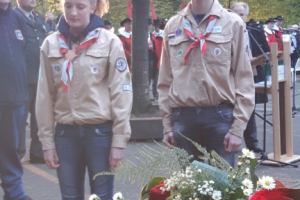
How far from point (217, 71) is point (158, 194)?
197 centimetres

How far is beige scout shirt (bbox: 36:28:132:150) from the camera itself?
3.37 meters

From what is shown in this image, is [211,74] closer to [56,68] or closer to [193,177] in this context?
[56,68]

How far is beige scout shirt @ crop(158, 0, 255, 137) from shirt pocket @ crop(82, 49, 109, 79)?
0.45 m

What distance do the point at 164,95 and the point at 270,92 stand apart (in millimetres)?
3767

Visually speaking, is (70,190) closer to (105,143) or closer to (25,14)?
(105,143)

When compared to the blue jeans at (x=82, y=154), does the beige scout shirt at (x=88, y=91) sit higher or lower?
higher

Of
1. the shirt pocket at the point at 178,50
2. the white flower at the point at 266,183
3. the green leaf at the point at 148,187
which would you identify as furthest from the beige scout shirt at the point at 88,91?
the white flower at the point at 266,183

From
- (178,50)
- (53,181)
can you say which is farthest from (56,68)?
(53,181)

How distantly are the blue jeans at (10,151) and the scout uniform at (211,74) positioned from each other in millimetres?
2387

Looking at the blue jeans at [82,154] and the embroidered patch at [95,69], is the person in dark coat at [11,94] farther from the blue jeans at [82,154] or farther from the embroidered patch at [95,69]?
the embroidered patch at [95,69]

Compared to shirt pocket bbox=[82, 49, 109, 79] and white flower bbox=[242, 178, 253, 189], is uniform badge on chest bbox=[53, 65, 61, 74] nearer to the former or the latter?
shirt pocket bbox=[82, 49, 109, 79]

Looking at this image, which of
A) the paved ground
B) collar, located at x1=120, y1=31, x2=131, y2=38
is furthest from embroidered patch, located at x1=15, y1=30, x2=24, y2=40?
collar, located at x1=120, y1=31, x2=131, y2=38

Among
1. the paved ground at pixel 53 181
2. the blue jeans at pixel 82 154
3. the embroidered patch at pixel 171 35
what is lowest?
the paved ground at pixel 53 181

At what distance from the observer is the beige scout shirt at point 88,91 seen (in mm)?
3372
